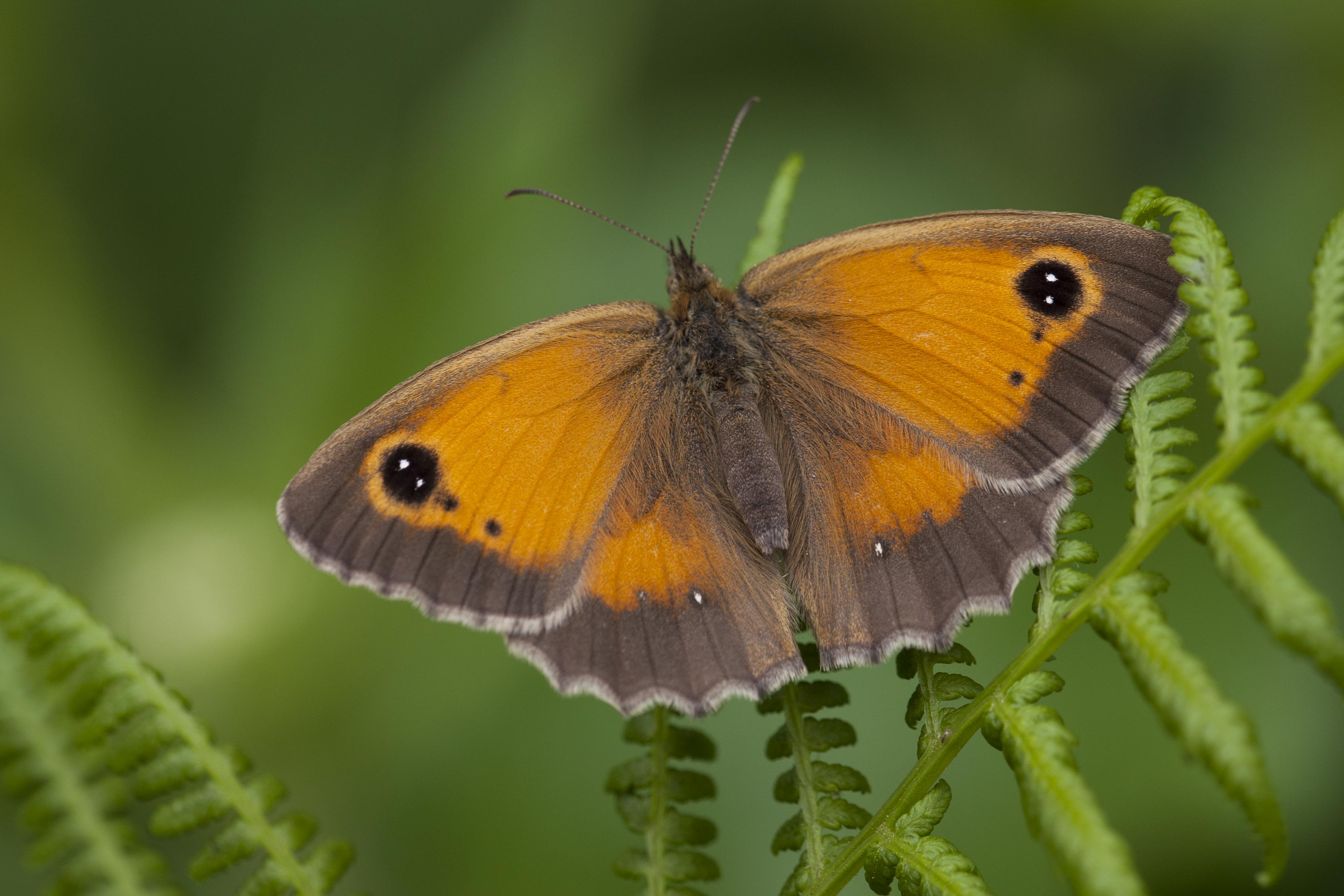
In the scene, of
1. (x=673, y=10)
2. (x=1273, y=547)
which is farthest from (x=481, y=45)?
(x=1273, y=547)

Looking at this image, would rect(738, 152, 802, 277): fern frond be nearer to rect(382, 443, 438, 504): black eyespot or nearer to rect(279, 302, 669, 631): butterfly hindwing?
rect(279, 302, 669, 631): butterfly hindwing

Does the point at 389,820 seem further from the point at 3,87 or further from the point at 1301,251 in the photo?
the point at 1301,251

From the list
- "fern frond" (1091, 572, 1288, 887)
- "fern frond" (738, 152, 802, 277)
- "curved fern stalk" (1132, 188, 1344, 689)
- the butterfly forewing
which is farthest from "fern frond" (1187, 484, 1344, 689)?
"fern frond" (738, 152, 802, 277)

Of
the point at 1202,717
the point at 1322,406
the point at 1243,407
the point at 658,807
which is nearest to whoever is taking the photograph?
the point at 1202,717

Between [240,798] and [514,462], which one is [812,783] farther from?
[240,798]

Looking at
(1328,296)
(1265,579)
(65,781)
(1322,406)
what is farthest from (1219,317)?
(65,781)

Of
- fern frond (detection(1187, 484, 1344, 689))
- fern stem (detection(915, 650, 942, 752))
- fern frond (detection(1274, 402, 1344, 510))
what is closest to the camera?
fern frond (detection(1187, 484, 1344, 689))
